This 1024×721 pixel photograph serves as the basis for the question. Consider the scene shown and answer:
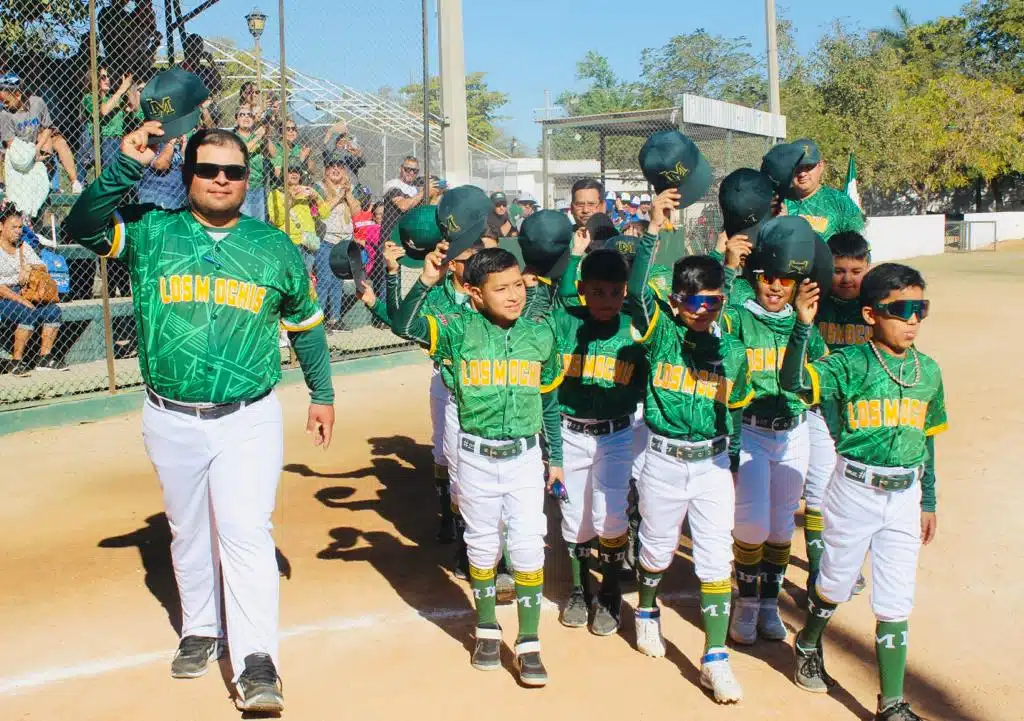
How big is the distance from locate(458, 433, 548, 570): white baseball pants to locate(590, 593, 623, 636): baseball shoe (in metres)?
0.66

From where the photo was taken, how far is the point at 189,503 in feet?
14.2

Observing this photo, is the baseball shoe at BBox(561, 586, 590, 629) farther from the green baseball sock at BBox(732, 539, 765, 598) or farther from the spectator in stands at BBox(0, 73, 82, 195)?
the spectator in stands at BBox(0, 73, 82, 195)

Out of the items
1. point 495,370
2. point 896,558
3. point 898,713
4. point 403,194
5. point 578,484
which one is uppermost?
point 403,194

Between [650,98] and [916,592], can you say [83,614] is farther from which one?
[650,98]

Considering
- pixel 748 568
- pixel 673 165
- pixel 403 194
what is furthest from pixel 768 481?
pixel 403 194

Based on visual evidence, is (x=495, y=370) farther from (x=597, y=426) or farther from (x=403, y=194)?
(x=403, y=194)

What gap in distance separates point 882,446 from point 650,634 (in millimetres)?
1443

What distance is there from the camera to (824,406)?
18.1ft

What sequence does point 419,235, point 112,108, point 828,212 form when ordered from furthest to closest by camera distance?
point 112,108, point 828,212, point 419,235

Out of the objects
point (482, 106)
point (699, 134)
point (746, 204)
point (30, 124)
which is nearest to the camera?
point (746, 204)

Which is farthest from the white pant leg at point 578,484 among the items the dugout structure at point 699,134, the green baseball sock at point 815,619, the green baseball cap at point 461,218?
the dugout structure at point 699,134

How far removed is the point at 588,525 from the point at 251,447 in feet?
6.01

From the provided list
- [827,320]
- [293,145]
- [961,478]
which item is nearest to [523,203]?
[293,145]

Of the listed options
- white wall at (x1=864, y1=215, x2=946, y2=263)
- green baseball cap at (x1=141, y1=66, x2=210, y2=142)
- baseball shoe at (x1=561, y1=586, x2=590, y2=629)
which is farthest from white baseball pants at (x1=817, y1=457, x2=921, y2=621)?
white wall at (x1=864, y1=215, x2=946, y2=263)
